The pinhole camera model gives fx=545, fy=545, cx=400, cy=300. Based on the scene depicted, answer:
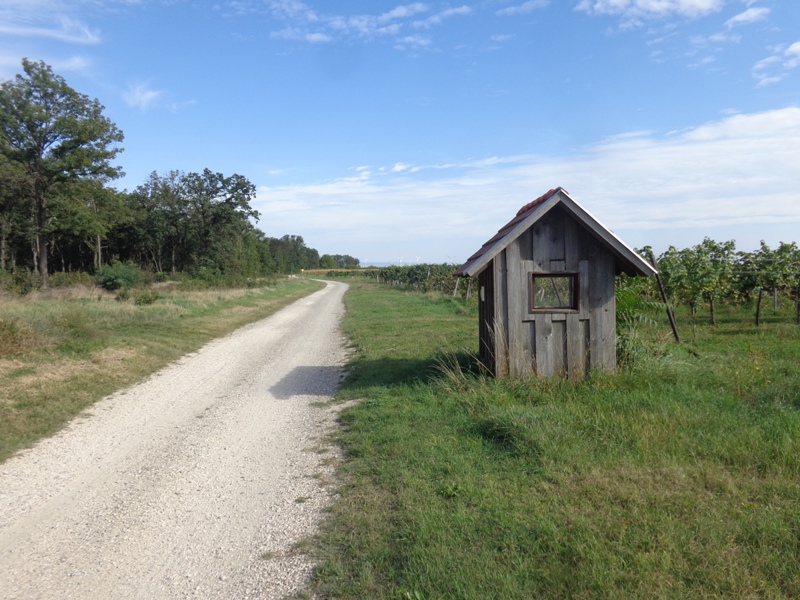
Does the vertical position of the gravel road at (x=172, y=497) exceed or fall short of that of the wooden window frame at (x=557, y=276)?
it falls short

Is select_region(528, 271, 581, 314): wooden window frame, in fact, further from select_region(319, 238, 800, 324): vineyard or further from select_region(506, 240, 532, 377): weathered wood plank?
select_region(319, 238, 800, 324): vineyard

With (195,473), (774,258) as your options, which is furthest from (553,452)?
(774,258)

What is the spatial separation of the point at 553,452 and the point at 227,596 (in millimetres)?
3383

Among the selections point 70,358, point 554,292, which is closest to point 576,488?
point 554,292

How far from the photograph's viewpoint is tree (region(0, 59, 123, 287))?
3606 cm

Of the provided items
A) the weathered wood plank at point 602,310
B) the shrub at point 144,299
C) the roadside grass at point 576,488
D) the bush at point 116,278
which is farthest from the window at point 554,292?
the bush at point 116,278

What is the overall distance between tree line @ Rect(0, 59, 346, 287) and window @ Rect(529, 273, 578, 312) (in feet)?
118

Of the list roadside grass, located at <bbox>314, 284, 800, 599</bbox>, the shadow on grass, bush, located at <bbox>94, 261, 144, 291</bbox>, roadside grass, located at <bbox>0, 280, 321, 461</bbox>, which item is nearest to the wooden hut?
roadside grass, located at <bbox>314, 284, 800, 599</bbox>

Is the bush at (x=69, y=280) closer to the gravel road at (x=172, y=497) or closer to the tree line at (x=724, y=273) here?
the gravel road at (x=172, y=497)

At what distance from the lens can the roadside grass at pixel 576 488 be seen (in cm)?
356

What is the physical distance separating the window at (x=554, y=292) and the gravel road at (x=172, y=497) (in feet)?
12.2

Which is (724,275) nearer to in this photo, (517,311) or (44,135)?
(517,311)

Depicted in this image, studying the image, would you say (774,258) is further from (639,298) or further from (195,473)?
(195,473)

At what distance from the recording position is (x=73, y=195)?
3859cm
